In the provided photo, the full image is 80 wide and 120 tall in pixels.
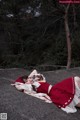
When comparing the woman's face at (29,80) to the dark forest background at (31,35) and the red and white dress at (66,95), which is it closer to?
the red and white dress at (66,95)

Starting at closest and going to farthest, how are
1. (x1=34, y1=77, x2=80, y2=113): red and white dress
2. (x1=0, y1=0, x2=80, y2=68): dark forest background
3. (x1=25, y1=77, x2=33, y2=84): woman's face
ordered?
(x1=34, y1=77, x2=80, y2=113): red and white dress < (x1=25, y1=77, x2=33, y2=84): woman's face < (x1=0, y1=0, x2=80, y2=68): dark forest background

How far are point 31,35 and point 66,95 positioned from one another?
29.5 feet

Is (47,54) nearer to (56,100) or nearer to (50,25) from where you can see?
(50,25)

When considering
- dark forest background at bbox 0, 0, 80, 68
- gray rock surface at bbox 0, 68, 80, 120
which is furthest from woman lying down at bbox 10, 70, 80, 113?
dark forest background at bbox 0, 0, 80, 68

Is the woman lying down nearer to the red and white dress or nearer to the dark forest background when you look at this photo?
the red and white dress

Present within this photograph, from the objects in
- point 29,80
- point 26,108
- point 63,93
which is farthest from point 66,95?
point 29,80

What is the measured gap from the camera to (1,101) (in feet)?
13.6

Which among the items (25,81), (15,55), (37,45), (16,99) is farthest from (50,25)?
(16,99)

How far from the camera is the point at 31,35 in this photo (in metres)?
13.3

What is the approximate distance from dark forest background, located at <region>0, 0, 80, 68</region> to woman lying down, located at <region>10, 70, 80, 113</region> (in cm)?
685

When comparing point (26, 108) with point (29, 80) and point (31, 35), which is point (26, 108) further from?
point (31, 35)

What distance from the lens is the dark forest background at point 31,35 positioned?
39.9ft

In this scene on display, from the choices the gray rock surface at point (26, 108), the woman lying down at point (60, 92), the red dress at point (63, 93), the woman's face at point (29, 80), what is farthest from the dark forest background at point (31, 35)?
the gray rock surface at point (26, 108)

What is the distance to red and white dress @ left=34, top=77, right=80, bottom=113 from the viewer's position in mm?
4387
